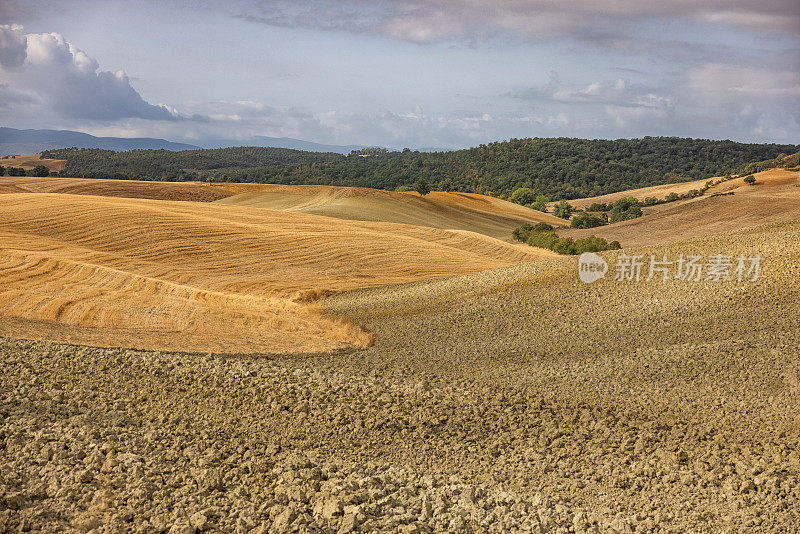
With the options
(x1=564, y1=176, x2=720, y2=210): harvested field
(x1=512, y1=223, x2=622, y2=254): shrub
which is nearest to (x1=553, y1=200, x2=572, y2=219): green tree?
(x1=564, y1=176, x2=720, y2=210): harvested field

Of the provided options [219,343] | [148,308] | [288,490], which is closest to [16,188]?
[148,308]

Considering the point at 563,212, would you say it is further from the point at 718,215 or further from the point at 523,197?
the point at 718,215

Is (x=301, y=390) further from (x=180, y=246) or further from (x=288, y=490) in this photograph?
(x=180, y=246)

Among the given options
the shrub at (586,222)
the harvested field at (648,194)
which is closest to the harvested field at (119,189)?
the shrub at (586,222)

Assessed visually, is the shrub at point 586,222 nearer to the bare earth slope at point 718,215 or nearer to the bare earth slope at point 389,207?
the bare earth slope at point 718,215

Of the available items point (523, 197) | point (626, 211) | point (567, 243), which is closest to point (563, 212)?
point (626, 211)
